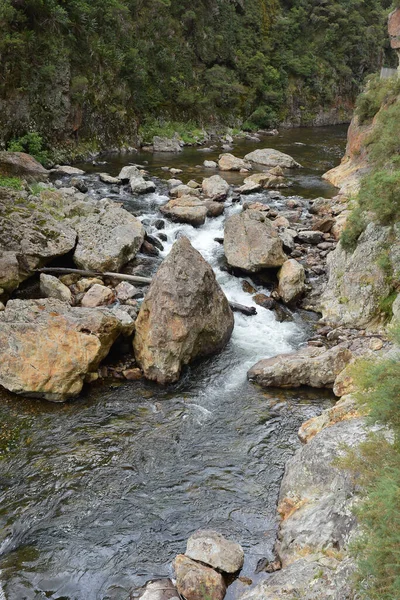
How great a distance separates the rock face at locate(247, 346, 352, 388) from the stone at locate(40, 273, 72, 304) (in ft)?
16.4

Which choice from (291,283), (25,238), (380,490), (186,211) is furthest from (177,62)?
(380,490)

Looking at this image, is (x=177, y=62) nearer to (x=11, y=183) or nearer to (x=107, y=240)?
(x=11, y=183)

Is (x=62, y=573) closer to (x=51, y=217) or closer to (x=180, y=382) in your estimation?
(x=180, y=382)

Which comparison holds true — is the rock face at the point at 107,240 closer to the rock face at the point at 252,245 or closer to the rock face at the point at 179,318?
the rock face at the point at 252,245

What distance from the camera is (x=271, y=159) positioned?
1078 inches

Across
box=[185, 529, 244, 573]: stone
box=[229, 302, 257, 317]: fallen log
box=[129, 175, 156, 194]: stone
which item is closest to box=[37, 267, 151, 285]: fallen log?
box=[229, 302, 257, 317]: fallen log

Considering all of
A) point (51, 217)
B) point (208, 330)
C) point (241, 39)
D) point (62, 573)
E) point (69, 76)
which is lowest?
point (62, 573)

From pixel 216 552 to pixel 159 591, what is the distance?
77 cm

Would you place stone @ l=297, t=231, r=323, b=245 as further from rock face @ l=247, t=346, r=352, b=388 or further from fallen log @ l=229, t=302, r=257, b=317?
rock face @ l=247, t=346, r=352, b=388

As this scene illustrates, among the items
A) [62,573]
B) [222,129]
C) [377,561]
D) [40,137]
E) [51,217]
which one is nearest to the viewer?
[377,561]

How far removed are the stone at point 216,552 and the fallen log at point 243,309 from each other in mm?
6719

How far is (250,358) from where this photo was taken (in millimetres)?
10406

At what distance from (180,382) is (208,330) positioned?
1.35m

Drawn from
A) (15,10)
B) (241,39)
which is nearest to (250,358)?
(15,10)
